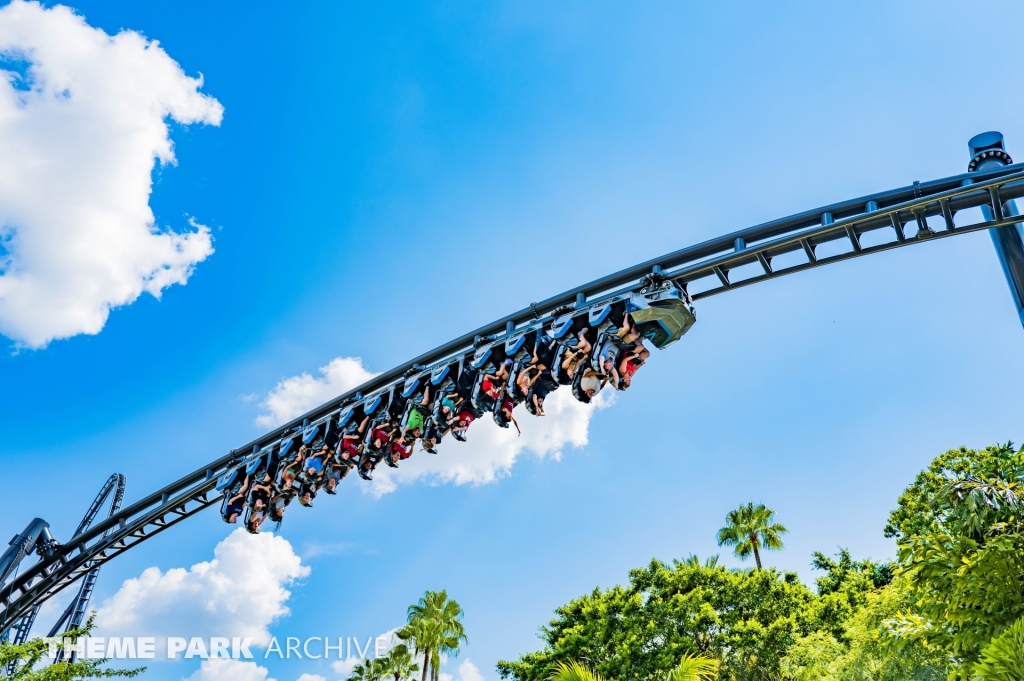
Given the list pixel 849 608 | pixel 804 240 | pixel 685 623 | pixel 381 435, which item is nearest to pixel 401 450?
pixel 381 435

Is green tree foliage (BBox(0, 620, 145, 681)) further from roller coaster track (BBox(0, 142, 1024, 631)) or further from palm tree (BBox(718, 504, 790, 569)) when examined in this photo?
palm tree (BBox(718, 504, 790, 569))

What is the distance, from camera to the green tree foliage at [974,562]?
8977 mm

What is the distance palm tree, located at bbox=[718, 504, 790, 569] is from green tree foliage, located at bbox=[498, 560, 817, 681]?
3.86m

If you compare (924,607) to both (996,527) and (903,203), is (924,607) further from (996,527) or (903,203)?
(903,203)

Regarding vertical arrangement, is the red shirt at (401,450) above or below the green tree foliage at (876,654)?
above

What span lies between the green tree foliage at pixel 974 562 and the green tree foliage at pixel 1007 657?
1147 mm

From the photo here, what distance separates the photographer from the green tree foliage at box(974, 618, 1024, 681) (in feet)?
23.0

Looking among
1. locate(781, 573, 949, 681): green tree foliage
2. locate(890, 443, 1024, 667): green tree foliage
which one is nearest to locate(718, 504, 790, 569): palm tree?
locate(781, 573, 949, 681): green tree foliage

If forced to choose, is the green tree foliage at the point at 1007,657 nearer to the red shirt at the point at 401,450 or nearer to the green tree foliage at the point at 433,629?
the red shirt at the point at 401,450

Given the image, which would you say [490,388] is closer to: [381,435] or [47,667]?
[381,435]

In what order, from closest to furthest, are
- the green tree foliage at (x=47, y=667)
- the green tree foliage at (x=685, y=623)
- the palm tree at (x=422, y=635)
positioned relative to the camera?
the green tree foliage at (x=47, y=667), the green tree foliage at (x=685, y=623), the palm tree at (x=422, y=635)

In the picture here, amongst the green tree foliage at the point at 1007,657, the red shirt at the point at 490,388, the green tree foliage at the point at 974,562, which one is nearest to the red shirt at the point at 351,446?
the red shirt at the point at 490,388

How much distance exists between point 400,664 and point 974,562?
77.8 feet

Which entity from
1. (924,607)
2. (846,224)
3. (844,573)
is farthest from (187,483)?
(844,573)
